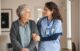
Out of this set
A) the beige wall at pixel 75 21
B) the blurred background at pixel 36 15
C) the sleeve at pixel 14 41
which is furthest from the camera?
the blurred background at pixel 36 15

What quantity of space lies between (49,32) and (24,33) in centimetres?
28

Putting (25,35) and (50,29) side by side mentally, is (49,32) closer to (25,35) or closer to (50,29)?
(50,29)

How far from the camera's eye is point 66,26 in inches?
215

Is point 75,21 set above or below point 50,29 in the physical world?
above

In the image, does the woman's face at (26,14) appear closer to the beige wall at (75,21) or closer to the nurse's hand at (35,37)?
the nurse's hand at (35,37)

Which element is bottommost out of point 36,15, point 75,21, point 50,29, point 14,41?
point 14,41

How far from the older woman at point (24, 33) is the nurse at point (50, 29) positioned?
98mm

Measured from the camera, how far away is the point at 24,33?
2.10 m

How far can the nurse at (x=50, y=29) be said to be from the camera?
7.09 feet

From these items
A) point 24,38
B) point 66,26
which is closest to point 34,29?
point 24,38

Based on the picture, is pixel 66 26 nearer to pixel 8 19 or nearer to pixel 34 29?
pixel 8 19

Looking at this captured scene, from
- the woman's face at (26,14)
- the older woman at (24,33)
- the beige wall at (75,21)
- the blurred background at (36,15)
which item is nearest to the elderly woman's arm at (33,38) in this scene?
the older woman at (24,33)

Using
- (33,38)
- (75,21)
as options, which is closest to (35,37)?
(33,38)

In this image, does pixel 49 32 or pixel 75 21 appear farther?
pixel 75 21
